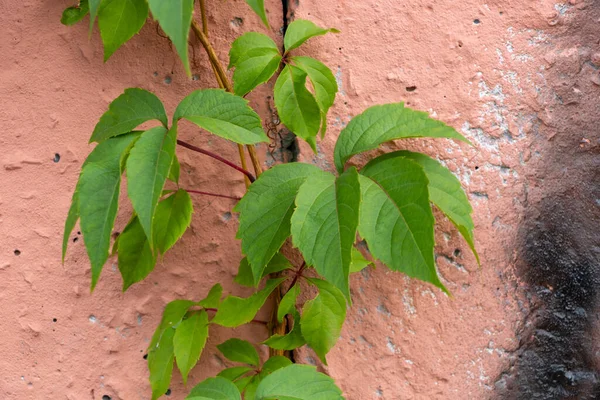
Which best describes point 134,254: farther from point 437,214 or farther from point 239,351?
point 437,214

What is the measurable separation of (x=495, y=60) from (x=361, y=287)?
524mm

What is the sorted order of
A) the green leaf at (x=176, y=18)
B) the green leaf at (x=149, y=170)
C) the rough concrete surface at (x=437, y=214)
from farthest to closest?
the rough concrete surface at (x=437, y=214) < the green leaf at (x=149, y=170) < the green leaf at (x=176, y=18)

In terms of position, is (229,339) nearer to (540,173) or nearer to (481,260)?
(481,260)

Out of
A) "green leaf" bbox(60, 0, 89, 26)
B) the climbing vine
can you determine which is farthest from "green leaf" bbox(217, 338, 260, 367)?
"green leaf" bbox(60, 0, 89, 26)

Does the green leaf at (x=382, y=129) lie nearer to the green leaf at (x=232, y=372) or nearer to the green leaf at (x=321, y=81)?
the green leaf at (x=321, y=81)

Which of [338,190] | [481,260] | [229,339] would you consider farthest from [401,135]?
[229,339]

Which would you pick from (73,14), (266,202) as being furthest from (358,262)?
(73,14)

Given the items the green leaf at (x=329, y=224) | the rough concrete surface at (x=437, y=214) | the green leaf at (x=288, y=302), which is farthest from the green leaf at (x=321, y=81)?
the green leaf at (x=288, y=302)

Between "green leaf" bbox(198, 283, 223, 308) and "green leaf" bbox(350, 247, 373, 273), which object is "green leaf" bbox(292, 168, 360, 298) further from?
"green leaf" bbox(198, 283, 223, 308)

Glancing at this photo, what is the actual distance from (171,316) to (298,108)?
0.46m

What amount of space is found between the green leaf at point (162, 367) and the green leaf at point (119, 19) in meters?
0.53

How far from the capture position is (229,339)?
1.17 m

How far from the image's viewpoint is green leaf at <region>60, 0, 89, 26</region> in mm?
1157

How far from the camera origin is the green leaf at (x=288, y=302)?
1.11m
